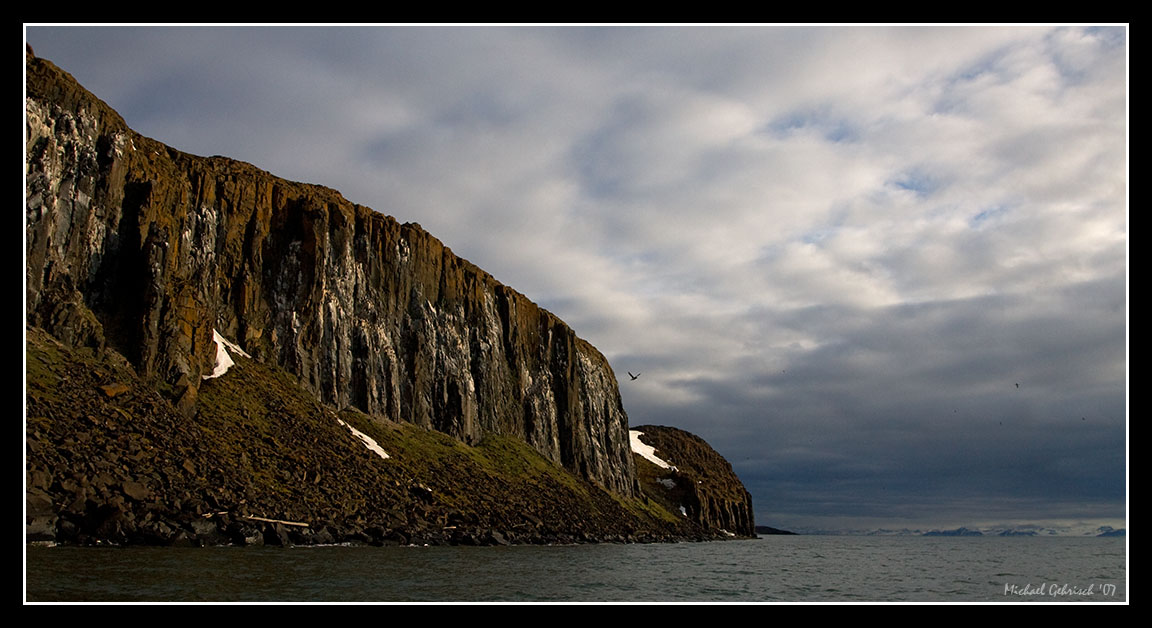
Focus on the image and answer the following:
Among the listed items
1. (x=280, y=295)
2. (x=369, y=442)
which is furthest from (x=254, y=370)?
(x=369, y=442)

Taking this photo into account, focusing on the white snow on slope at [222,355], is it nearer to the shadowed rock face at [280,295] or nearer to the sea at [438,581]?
the shadowed rock face at [280,295]

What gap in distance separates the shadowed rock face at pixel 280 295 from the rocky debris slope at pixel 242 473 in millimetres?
4020

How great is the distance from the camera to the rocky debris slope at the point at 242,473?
1753 inches

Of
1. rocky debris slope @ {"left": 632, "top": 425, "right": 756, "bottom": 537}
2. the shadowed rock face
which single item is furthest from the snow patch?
rocky debris slope @ {"left": 632, "top": 425, "right": 756, "bottom": 537}

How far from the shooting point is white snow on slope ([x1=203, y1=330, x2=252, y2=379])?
76475 mm

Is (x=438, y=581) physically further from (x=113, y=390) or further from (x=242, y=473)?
(x=113, y=390)

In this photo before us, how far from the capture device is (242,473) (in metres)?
59.4

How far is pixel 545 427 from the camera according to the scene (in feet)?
437

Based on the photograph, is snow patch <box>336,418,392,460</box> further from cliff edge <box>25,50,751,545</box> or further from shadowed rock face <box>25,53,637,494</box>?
shadowed rock face <box>25,53,637,494</box>

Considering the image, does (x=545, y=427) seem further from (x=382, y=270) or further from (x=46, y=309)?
(x=46, y=309)

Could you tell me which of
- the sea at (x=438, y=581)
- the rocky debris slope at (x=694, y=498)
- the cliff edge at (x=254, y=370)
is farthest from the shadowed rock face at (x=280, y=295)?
the sea at (x=438, y=581)

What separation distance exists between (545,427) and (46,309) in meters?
82.0

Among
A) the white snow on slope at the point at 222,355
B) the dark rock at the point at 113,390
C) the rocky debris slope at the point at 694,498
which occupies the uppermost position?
the white snow on slope at the point at 222,355

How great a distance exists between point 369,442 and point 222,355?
59.5 ft
